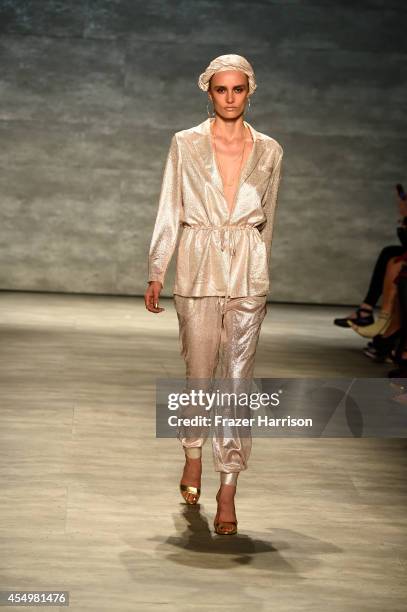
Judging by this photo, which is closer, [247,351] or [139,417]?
[247,351]

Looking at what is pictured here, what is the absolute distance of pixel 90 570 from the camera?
2.49m

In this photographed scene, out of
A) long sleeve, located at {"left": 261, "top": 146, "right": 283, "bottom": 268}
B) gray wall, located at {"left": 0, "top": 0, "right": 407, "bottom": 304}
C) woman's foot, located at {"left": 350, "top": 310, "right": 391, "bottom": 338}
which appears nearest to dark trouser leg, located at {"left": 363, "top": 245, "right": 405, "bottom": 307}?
woman's foot, located at {"left": 350, "top": 310, "right": 391, "bottom": 338}

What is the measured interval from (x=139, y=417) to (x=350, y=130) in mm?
5567

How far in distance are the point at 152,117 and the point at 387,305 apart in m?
3.51

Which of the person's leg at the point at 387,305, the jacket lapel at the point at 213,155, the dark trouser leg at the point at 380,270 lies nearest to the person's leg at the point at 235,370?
the jacket lapel at the point at 213,155

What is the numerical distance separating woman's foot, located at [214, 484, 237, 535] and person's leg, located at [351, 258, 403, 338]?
3533mm

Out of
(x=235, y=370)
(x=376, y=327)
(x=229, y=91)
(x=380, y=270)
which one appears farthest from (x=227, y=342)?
(x=380, y=270)

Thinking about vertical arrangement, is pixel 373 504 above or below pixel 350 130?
below

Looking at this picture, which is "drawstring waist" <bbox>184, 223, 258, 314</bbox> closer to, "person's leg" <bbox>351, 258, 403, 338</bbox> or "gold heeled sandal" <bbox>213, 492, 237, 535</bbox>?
"gold heeled sandal" <bbox>213, 492, 237, 535</bbox>

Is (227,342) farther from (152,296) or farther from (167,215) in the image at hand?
(167,215)

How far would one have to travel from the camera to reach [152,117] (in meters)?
9.34

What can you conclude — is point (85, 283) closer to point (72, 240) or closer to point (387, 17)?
point (72, 240)

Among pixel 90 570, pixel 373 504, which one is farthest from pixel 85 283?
pixel 90 570

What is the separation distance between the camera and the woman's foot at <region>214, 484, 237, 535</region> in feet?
9.30
